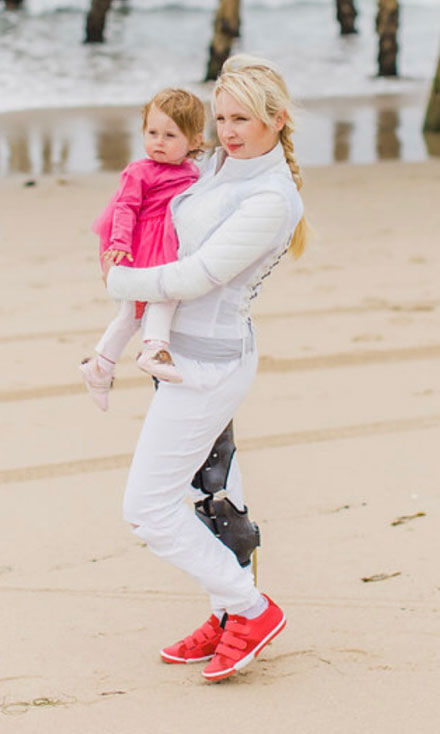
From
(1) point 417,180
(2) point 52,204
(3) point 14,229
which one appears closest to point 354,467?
(3) point 14,229

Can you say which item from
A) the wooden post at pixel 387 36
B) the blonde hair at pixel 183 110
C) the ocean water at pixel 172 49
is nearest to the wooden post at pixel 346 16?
the ocean water at pixel 172 49

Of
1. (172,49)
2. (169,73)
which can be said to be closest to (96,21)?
(172,49)

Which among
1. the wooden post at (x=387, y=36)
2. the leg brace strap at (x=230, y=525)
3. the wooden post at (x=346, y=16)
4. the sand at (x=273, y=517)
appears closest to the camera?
the sand at (x=273, y=517)

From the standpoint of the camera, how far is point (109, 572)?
3629 millimetres

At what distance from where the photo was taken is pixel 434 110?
37.4ft

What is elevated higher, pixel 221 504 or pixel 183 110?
pixel 183 110

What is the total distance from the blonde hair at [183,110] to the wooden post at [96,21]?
1944 centimetres

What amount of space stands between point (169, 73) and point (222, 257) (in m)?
17.0

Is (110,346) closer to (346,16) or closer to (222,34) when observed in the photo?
(222,34)

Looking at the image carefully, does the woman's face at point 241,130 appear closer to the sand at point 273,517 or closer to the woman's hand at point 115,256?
the woman's hand at point 115,256

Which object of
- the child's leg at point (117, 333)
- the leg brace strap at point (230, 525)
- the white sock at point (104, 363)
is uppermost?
the child's leg at point (117, 333)

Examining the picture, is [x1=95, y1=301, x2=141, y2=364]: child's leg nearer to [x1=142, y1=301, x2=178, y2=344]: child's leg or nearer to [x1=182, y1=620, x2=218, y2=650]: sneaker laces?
[x1=142, y1=301, x2=178, y2=344]: child's leg

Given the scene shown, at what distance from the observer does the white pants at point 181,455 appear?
285 centimetres

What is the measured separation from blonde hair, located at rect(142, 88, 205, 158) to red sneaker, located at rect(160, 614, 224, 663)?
125 cm
